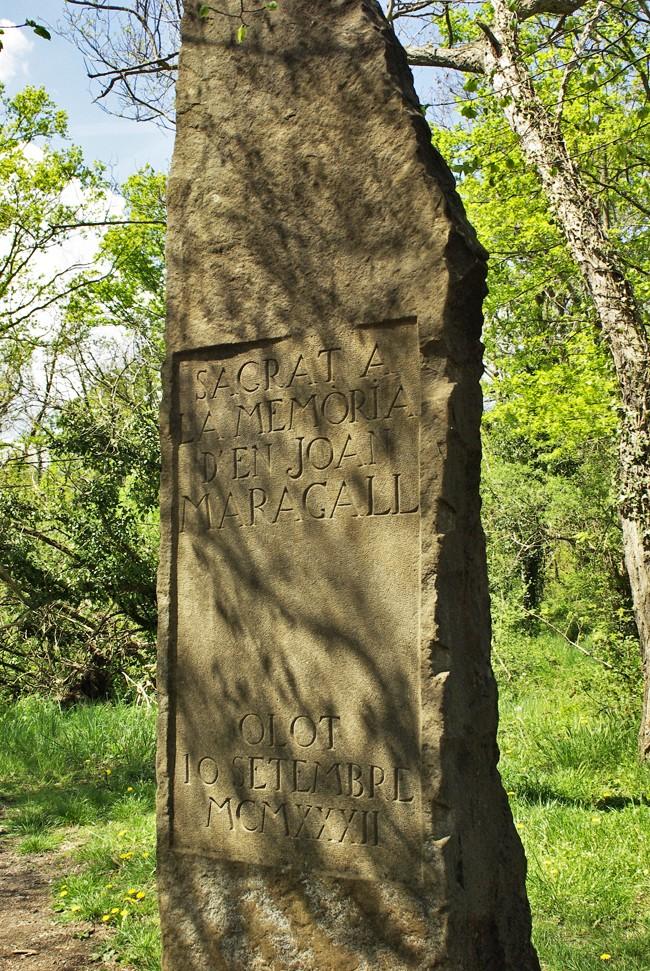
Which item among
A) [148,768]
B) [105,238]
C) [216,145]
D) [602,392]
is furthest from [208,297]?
[105,238]

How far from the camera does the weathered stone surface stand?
10.6 ft

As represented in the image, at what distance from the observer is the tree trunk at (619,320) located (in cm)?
685

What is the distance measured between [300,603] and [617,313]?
4.41 metres

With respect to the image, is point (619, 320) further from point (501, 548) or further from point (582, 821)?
point (501, 548)

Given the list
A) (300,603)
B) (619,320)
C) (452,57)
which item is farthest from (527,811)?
(452,57)

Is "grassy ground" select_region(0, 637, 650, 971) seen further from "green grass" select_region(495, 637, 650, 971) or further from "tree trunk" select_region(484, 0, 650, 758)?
"tree trunk" select_region(484, 0, 650, 758)

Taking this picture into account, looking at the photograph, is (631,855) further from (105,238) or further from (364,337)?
(105,238)

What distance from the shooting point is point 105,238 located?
2036cm

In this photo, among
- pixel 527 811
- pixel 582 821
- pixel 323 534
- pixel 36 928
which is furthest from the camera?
pixel 527 811

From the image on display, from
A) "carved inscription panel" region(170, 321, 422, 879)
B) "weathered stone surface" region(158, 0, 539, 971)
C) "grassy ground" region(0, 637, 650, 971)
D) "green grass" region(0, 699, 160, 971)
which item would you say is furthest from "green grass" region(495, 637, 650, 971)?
"green grass" region(0, 699, 160, 971)

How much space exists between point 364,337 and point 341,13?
3.98 ft

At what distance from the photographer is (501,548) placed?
13352 millimetres

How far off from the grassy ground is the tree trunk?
80 centimetres

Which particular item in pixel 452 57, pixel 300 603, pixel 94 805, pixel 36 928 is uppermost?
pixel 452 57
